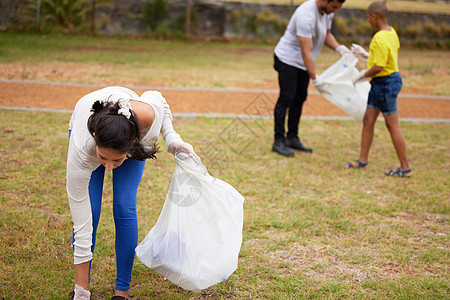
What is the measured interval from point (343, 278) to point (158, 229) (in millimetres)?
1277

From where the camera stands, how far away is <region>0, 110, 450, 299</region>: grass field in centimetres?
295

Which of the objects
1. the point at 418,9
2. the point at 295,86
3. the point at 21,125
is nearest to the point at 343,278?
the point at 295,86

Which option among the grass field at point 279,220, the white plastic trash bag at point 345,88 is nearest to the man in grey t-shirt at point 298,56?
the white plastic trash bag at point 345,88

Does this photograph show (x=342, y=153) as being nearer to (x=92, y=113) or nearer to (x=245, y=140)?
(x=245, y=140)

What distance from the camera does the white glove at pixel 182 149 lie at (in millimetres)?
2479

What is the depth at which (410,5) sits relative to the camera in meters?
17.9

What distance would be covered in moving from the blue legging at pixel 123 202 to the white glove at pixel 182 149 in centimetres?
21

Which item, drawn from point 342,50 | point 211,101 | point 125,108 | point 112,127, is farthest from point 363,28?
point 112,127

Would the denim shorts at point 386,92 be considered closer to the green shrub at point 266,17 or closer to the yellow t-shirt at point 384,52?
the yellow t-shirt at point 384,52

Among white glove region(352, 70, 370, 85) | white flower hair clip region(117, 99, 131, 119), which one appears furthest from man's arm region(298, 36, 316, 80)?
white flower hair clip region(117, 99, 131, 119)

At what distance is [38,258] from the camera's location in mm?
3105

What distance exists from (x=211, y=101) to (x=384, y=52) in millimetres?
3787

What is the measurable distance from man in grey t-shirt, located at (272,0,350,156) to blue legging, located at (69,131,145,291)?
3140 millimetres

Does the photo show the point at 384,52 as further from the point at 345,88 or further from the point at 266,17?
the point at 266,17
